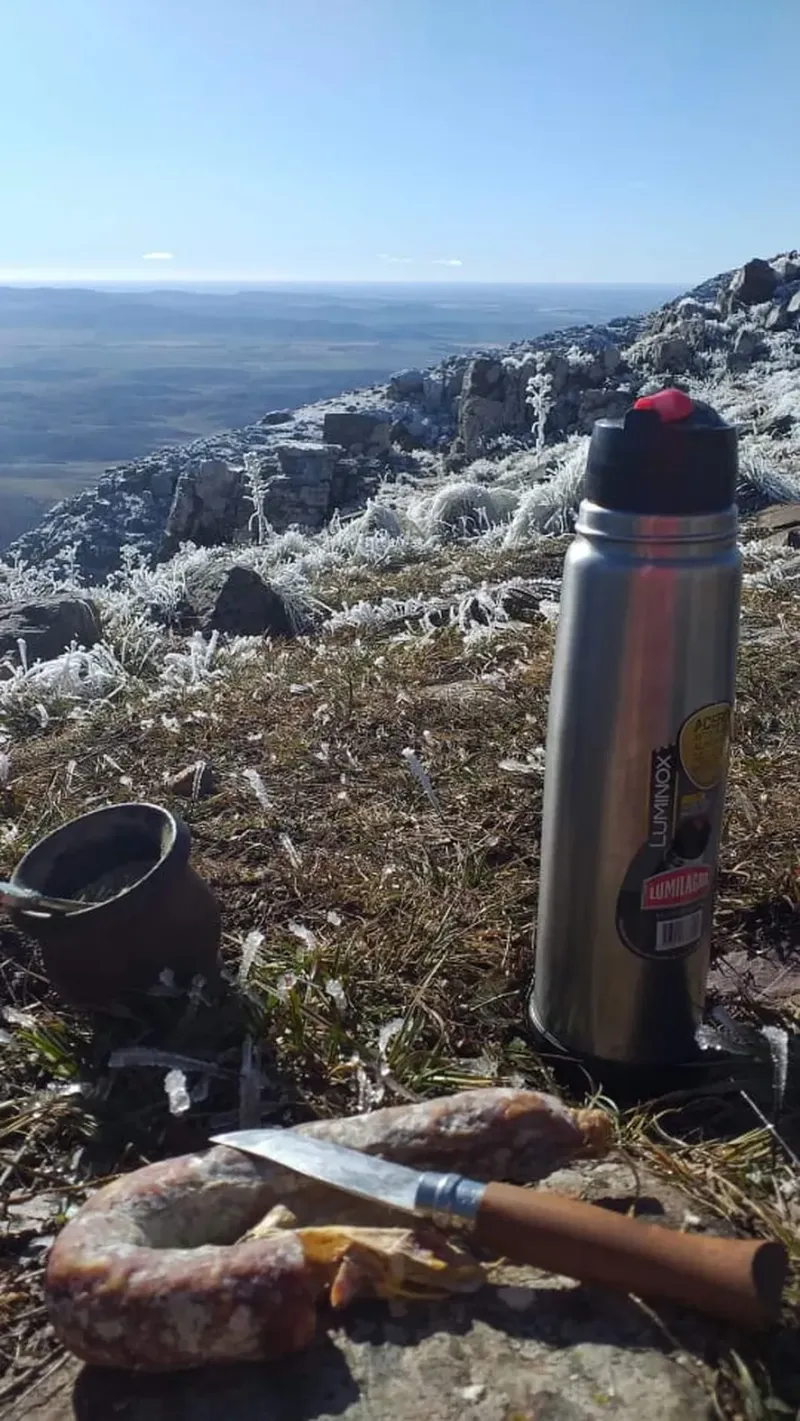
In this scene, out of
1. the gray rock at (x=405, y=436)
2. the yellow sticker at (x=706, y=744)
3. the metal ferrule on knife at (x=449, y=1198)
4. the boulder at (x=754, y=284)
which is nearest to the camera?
the metal ferrule on knife at (x=449, y=1198)

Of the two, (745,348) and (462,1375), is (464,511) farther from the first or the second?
(462,1375)

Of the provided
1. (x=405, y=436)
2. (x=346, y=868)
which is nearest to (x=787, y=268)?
(x=405, y=436)

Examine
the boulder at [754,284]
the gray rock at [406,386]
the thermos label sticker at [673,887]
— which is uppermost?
the boulder at [754,284]

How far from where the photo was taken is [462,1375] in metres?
1.41

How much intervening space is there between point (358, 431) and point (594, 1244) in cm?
1757

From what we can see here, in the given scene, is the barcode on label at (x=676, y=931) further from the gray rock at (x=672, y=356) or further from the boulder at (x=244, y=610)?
the gray rock at (x=672, y=356)

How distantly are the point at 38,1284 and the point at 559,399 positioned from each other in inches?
662

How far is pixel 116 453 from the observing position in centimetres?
8369

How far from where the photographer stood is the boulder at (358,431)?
17.9 metres

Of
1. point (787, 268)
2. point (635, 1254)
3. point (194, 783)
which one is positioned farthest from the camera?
point (787, 268)

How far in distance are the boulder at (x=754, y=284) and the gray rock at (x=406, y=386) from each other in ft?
19.9

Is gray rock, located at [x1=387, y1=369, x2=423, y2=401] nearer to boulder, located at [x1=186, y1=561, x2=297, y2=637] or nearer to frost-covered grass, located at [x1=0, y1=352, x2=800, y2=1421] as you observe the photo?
boulder, located at [x1=186, y1=561, x2=297, y2=637]

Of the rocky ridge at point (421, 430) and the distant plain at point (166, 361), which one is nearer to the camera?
the rocky ridge at point (421, 430)

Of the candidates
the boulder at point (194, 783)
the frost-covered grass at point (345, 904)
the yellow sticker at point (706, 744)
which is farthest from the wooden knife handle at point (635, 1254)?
the boulder at point (194, 783)
